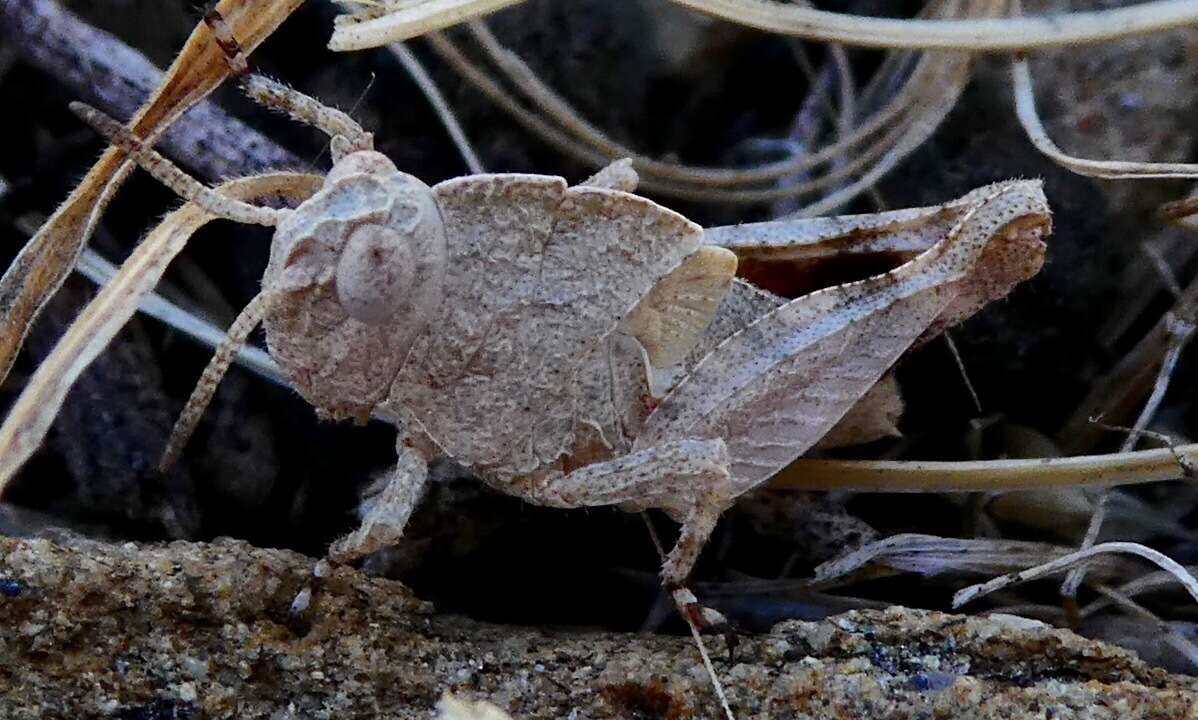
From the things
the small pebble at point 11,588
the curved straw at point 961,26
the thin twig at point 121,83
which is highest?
the curved straw at point 961,26

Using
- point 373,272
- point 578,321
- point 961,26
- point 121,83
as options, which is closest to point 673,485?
point 578,321

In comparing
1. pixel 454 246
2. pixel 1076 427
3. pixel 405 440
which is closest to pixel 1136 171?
pixel 1076 427

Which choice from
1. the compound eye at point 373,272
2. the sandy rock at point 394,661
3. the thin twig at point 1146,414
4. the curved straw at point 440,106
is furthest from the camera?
the curved straw at point 440,106

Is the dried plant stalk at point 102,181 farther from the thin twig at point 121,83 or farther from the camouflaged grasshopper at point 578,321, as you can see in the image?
the thin twig at point 121,83

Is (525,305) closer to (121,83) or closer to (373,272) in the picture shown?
(373,272)

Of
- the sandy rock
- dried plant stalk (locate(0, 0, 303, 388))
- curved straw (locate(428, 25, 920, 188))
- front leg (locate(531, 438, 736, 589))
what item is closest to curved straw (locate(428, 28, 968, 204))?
curved straw (locate(428, 25, 920, 188))

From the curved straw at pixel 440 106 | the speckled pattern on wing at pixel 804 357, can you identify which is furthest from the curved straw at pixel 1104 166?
the curved straw at pixel 440 106

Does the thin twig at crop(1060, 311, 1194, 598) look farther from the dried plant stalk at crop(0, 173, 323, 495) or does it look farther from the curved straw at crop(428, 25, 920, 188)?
the dried plant stalk at crop(0, 173, 323, 495)
